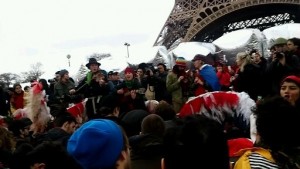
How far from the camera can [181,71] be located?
8.41m

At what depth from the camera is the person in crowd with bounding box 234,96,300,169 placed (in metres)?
2.31

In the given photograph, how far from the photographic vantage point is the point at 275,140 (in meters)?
2.40

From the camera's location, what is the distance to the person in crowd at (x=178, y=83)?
834 cm

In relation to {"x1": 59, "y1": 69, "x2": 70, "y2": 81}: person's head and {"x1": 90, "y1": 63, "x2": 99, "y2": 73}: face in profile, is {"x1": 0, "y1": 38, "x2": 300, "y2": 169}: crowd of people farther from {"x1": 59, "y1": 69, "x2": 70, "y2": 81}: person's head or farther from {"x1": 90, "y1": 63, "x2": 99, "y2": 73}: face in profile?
{"x1": 59, "y1": 69, "x2": 70, "y2": 81}: person's head

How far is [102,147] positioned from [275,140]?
88 cm

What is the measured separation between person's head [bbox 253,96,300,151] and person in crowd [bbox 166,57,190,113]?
5716mm

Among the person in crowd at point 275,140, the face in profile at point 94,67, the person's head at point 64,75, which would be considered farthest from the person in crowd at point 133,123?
the person's head at point 64,75

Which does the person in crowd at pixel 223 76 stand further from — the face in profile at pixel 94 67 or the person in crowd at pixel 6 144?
the person in crowd at pixel 6 144

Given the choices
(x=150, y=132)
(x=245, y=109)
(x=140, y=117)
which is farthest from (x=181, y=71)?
(x=150, y=132)

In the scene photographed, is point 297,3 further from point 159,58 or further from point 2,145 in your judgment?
point 2,145

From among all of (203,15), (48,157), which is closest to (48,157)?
(48,157)

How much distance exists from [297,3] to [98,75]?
2578 cm

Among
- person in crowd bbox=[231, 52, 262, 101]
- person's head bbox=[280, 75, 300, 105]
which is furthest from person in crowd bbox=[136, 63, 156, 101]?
person's head bbox=[280, 75, 300, 105]

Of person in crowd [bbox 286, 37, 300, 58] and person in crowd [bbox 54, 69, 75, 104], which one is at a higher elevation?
person in crowd [bbox 286, 37, 300, 58]
